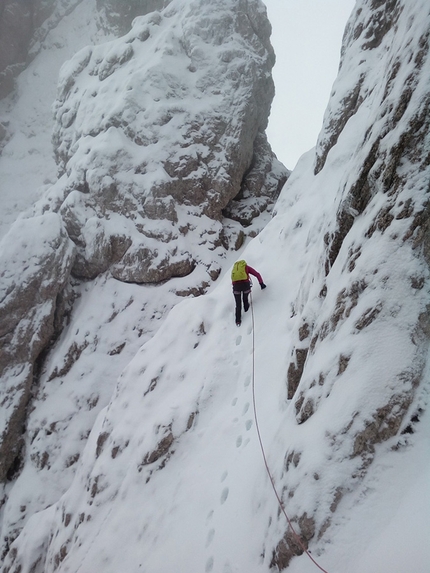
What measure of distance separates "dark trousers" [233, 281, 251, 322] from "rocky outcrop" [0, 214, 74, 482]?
9500mm

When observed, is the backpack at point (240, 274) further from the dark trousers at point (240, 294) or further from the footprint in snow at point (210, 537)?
the footprint in snow at point (210, 537)

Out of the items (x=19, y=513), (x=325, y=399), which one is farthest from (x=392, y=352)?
(x=19, y=513)

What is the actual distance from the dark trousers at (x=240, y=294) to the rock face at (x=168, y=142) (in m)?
7.87

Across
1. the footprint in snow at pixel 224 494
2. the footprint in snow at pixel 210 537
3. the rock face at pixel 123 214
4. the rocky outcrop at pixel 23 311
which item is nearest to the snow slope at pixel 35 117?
the rock face at pixel 123 214

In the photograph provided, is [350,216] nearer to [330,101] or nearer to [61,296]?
[330,101]

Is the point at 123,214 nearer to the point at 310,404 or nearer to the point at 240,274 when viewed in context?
the point at 240,274

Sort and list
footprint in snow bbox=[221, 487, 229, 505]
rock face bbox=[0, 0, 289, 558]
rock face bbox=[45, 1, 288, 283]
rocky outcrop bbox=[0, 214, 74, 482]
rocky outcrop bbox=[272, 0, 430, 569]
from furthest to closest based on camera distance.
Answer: rock face bbox=[45, 1, 288, 283] < rock face bbox=[0, 0, 289, 558] < rocky outcrop bbox=[0, 214, 74, 482] < footprint in snow bbox=[221, 487, 229, 505] < rocky outcrop bbox=[272, 0, 430, 569]

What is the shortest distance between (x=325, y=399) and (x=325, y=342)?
32.7 inches

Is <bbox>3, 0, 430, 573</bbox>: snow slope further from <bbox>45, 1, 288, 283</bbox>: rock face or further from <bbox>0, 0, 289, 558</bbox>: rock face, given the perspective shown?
<bbox>45, 1, 288, 283</bbox>: rock face

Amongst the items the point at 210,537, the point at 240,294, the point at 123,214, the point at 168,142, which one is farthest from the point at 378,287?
the point at 168,142

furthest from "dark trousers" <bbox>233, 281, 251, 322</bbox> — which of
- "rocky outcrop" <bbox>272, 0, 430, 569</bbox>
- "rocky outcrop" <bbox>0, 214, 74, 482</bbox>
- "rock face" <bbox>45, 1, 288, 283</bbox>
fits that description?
"rocky outcrop" <bbox>0, 214, 74, 482</bbox>

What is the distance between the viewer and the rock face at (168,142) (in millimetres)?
16609

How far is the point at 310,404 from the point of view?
431 cm

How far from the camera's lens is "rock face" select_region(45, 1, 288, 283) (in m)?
16.6
